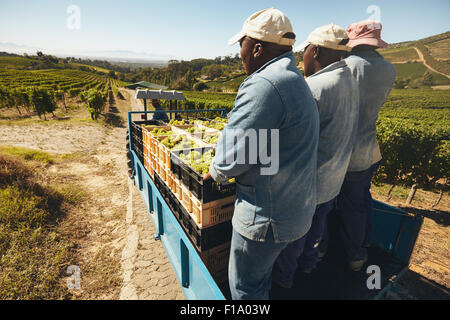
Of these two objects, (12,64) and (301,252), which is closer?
(301,252)

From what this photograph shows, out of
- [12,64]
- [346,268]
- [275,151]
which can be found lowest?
[346,268]

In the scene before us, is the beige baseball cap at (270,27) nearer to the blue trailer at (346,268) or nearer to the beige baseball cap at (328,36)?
the beige baseball cap at (328,36)

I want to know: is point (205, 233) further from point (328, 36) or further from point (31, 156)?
point (31, 156)

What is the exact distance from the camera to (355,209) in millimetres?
2584


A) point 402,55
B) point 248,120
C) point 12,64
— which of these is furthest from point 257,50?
point 402,55

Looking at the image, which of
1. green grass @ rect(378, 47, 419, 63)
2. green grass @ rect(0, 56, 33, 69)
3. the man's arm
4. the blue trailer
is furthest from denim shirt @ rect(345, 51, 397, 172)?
green grass @ rect(378, 47, 419, 63)

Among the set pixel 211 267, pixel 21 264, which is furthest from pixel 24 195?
pixel 211 267

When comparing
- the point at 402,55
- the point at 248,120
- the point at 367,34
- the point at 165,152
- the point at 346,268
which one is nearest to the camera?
the point at 248,120

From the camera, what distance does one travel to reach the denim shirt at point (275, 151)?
1.38m

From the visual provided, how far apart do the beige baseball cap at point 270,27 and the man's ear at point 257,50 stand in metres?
0.06

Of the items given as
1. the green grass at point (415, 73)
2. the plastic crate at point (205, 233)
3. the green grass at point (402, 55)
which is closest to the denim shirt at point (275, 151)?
the plastic crate at point (205, 233)

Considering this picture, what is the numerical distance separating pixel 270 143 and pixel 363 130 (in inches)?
59.9

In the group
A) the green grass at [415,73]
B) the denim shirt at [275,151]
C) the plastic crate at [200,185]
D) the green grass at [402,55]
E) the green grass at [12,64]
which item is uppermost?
the green grass at [402,55]
